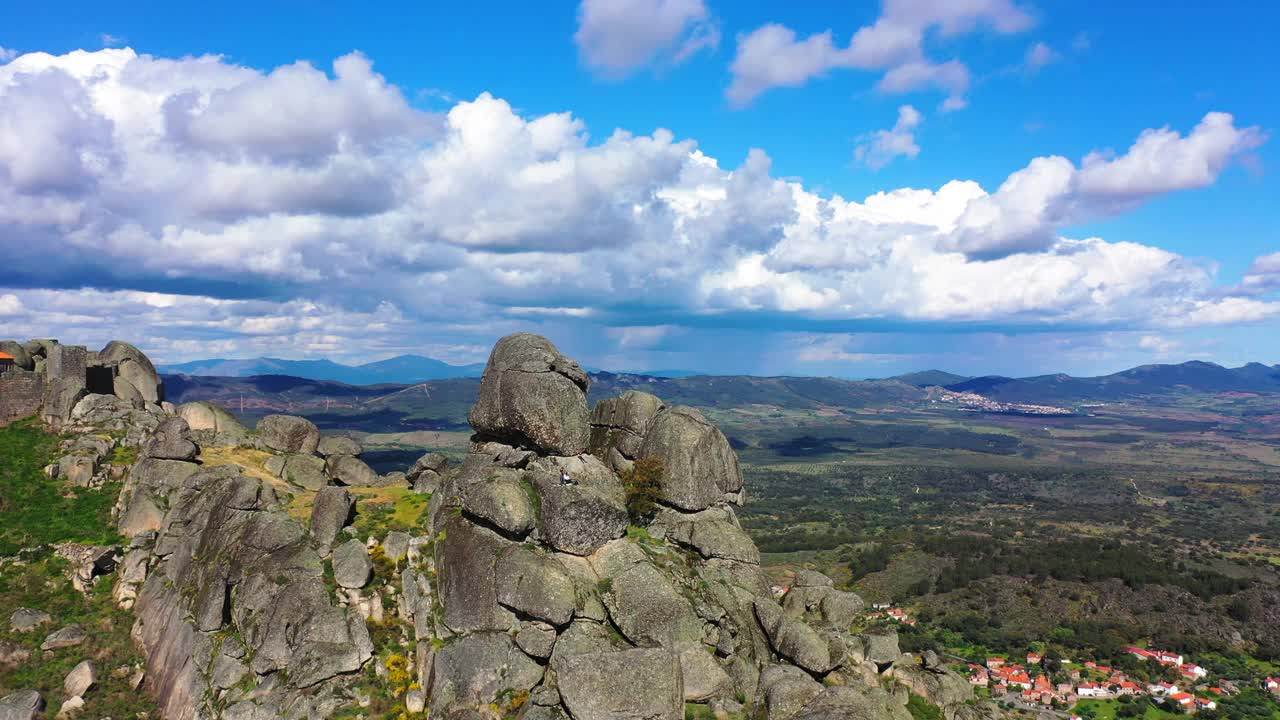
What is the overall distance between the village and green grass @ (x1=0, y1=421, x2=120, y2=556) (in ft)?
243

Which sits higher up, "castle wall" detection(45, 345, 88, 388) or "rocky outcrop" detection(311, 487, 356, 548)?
"castle wall" detection(45, 345, 88, 388)

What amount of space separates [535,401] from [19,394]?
194ft

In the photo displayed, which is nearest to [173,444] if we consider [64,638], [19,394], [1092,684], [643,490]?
[64,638]

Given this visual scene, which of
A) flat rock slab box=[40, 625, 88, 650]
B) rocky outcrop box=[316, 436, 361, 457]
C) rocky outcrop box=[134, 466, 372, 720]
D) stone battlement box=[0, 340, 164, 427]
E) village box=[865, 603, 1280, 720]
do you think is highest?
stone battlement box=[0, 340, 164, 427]

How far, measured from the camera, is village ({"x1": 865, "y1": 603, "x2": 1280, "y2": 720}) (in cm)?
8194

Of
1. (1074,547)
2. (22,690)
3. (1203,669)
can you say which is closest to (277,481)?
(22,690)

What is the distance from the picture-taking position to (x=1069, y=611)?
118562 mm

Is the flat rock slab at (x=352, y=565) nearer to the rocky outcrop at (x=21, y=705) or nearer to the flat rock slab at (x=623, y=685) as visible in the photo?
the flat rock slab at (x=623, y=685)

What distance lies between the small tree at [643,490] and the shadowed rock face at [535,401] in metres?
4.23

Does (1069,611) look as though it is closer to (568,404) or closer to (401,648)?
(568,404)

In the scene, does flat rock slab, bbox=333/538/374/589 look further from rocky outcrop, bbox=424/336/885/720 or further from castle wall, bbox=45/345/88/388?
castle wall, bbox=45/345/88/388

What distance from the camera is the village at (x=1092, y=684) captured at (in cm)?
8194

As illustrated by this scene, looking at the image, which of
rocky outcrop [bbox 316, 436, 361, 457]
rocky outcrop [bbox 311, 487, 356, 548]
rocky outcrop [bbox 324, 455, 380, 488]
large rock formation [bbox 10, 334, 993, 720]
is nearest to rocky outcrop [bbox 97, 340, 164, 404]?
rocky outcrop [bbox 316, 436, 361, 457]

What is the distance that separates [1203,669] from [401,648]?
358 ft
